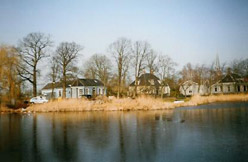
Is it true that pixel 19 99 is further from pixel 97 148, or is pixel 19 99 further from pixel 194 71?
pixel 194 71

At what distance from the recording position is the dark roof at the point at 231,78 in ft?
210

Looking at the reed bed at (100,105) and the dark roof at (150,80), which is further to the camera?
the dark roof at (150,80)

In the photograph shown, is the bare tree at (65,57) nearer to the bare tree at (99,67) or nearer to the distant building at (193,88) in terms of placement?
the bare tree at (99,67)

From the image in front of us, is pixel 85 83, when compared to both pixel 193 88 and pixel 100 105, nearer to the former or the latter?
pixel 100 105

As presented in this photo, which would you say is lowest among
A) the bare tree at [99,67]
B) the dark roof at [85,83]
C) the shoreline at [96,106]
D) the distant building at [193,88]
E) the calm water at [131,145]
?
the calm water at [131,145]

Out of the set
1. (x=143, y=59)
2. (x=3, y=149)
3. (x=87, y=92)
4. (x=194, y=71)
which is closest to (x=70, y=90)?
(x=87, y=92)

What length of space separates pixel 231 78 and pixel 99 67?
3736cm

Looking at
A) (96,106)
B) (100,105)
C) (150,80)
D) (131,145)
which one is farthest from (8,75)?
(150,80)

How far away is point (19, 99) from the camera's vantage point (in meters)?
35.5

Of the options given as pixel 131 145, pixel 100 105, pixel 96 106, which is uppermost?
pixel 100 105

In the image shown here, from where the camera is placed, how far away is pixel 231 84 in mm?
67875

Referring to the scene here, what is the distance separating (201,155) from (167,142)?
290 cm

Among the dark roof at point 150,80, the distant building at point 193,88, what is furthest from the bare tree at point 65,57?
the distant building at point 193,88

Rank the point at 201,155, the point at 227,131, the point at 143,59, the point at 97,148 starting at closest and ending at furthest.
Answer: the point at 201,155, the point at 97,148, the point at 227,131, the point at 143,59
